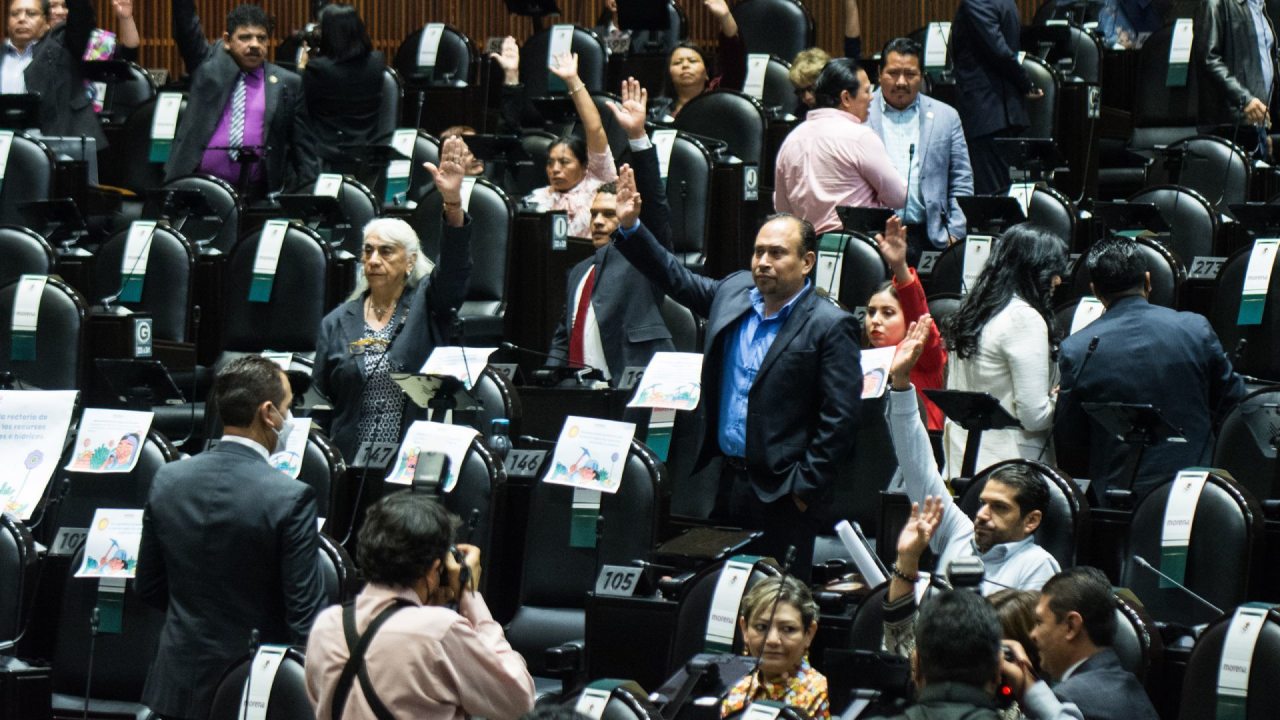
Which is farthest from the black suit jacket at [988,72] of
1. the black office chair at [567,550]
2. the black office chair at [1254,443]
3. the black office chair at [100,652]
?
the black office chair at [100,652]

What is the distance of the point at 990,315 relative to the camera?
442 centimetres

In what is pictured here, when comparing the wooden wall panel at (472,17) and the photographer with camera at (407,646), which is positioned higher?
the wooden wall panel at (472,17)

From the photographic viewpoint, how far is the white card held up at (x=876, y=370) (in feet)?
14.7

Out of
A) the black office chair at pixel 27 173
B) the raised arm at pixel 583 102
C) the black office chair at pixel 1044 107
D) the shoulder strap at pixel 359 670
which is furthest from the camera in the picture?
the black office chair at pixel 1044 107

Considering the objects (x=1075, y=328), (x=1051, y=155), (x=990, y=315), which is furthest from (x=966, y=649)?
(x=1051, y=155)

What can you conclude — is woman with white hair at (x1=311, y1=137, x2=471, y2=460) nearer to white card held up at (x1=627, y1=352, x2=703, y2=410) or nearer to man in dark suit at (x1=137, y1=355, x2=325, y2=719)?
white card held up at (x1=627, y1=352, x2=703, y2=410)

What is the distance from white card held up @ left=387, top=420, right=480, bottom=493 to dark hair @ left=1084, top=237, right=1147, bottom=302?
1442mm

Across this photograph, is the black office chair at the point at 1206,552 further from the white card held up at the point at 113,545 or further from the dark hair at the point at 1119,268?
the white card held up at the point at 113,545

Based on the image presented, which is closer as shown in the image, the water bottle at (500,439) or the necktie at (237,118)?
the water bottle at (500,439)

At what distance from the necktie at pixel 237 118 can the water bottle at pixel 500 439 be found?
106 inches

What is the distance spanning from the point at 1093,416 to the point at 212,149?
3.99 m

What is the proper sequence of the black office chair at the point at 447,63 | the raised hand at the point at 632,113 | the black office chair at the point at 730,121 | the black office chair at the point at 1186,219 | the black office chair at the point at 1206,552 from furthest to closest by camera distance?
the black office chair at the point at 447,63 < the black office chair at the point at 730,121 < the black office chair at the point at 1186,219 < the raised hand at the point at 632,113 < the black office chair at the point at 1206,552

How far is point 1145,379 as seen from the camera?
4.39 meters

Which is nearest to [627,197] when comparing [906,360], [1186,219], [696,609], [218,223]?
[906,360]
